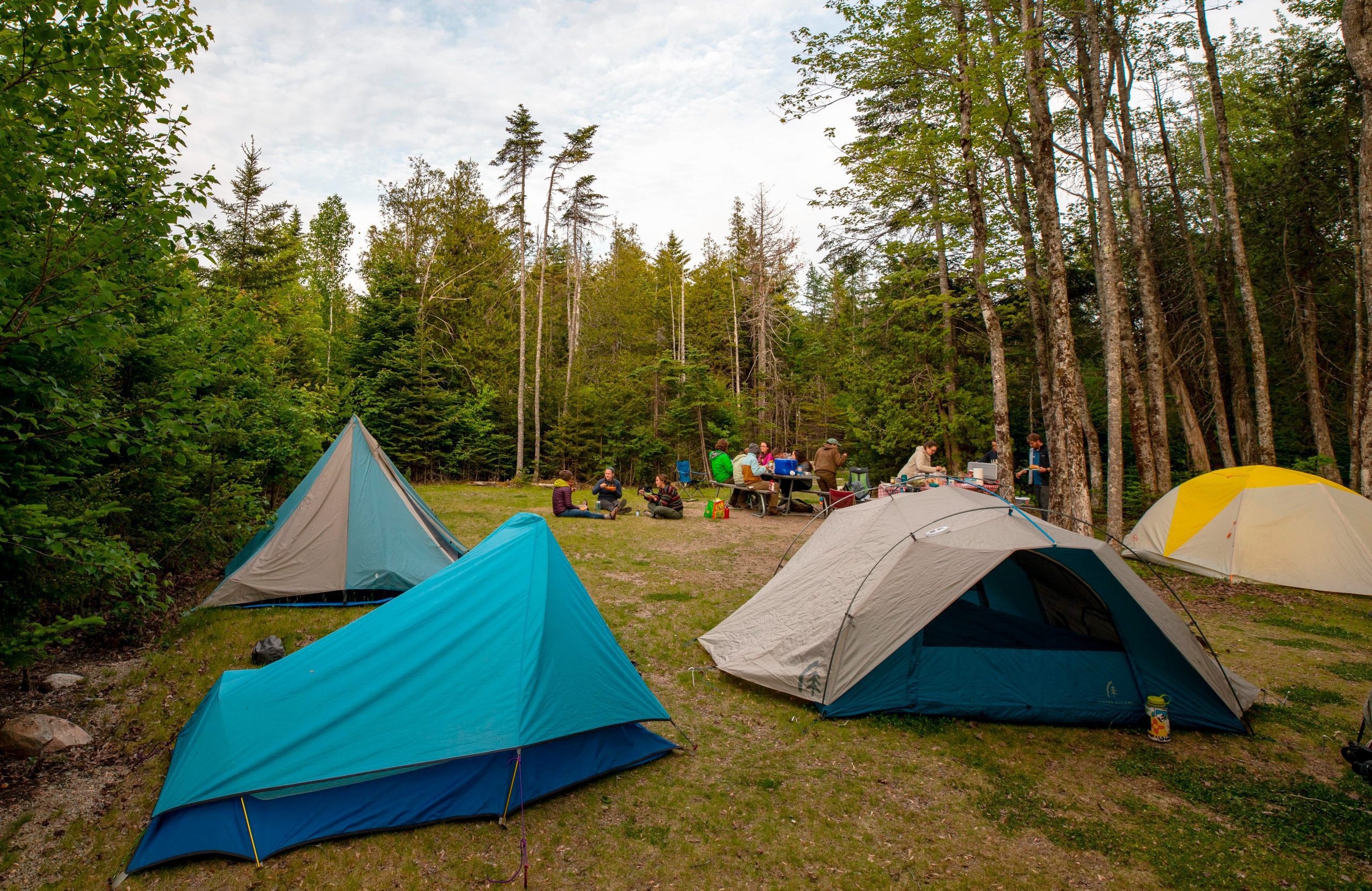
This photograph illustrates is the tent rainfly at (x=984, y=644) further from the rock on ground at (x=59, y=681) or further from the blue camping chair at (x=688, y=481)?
the blue camping chair at (x=688, y=481)

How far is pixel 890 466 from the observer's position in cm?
1922

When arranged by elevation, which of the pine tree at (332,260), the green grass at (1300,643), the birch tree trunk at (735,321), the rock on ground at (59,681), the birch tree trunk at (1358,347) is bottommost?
the green grass at (1300,643)

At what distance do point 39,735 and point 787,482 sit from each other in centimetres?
1194

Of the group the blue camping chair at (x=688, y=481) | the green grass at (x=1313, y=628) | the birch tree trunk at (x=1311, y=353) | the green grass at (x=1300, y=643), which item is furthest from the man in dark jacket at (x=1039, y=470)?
the blue camping chair at (x=688, y=481)

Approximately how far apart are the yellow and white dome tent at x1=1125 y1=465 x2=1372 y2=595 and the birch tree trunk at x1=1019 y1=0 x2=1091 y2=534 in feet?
4.00

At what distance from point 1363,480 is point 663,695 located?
988cm

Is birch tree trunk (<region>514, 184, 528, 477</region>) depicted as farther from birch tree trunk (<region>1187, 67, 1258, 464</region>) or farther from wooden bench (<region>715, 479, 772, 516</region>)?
birch tree trunk (<region>1187, 67, 1258, 464</region>)

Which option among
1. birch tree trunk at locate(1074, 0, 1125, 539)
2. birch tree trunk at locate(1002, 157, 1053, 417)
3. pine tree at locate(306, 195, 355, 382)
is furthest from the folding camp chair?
pine tree at locate(306, 195, 355, 382)

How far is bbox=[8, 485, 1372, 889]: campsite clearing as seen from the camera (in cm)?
289

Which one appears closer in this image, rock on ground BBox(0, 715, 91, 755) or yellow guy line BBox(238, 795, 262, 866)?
yellow guy line BBox(238, 795, 262, 866)

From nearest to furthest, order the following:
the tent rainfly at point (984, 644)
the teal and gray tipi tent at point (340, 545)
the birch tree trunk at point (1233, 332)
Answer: the tent rainfly at point (984, 644) < the teal and gray tipi tent at point (340, 545) < the birch tree trunk at point (1233, 332)

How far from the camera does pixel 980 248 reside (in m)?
11.1

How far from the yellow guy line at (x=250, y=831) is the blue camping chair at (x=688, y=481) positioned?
12512mm

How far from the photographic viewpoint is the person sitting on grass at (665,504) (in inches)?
499
